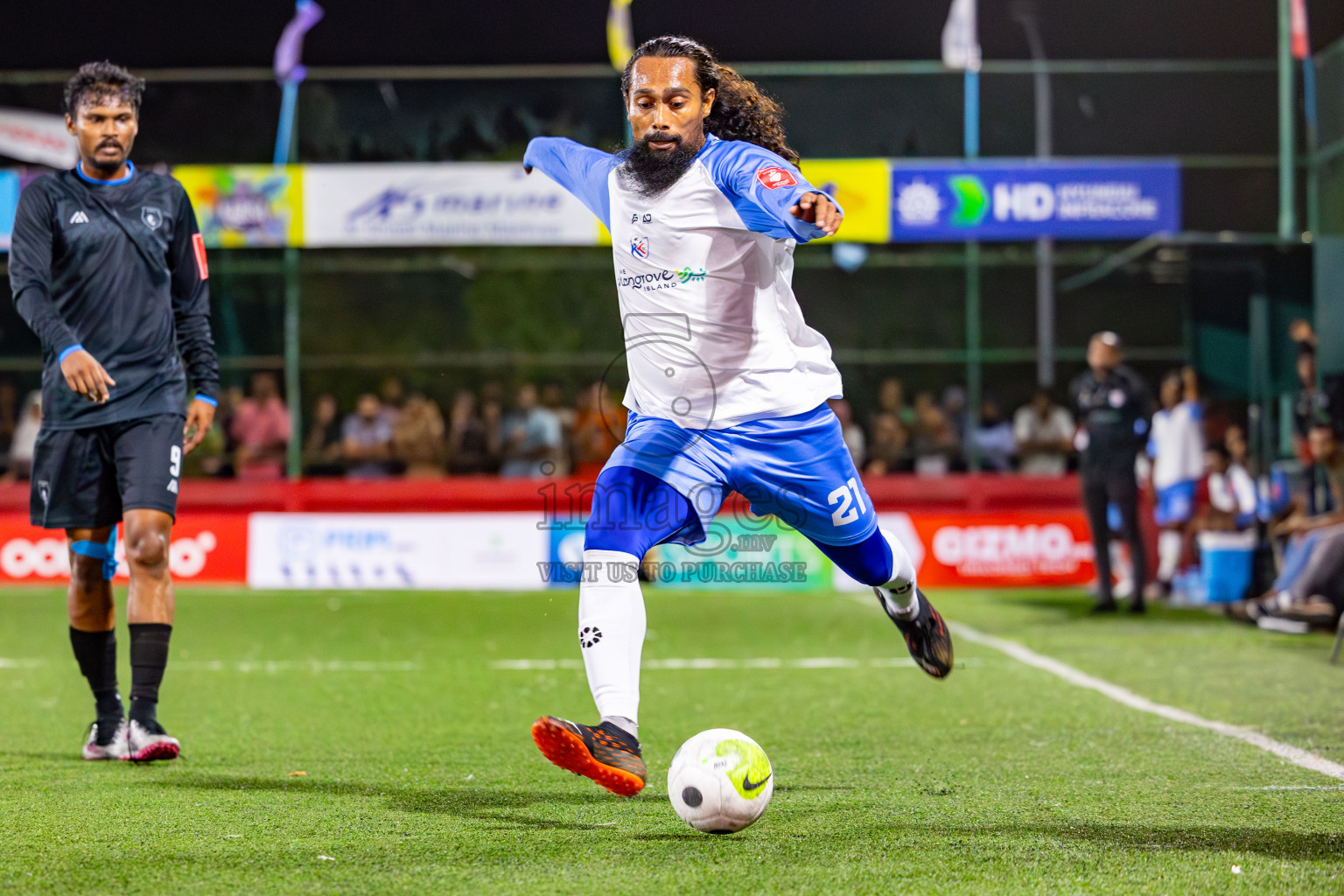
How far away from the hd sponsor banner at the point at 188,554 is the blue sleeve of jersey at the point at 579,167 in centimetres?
1036

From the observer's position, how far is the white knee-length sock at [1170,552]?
12945 millimetres

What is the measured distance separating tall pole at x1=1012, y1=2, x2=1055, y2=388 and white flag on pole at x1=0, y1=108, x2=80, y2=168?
34.7ft

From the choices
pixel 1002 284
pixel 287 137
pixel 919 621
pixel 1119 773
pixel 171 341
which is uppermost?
pixel 287 137

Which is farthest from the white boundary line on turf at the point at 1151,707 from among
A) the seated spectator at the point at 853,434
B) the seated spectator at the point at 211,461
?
the seated spectator at the point at 211,461

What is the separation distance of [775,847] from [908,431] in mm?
12335

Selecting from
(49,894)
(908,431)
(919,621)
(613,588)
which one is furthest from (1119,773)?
(908,431)

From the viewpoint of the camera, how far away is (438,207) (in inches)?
599

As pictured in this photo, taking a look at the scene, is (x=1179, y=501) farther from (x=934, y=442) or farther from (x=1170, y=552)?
(x=934, y=442)

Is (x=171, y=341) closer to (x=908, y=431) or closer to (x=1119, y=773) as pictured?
(x=1119, y=773)

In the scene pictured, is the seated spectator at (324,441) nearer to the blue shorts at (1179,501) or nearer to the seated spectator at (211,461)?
the seated spectator at (211,461)

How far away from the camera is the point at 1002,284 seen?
17.0 m

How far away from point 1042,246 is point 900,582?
13.3 meters

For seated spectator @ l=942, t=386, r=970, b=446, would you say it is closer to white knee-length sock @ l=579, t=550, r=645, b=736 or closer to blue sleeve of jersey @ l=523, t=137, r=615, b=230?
blue sleeve of jersey @ l=523, t=137, r=615, b=230

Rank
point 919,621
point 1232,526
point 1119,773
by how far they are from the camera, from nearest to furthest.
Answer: point 1119,773
point 919,621
point 1232,526
